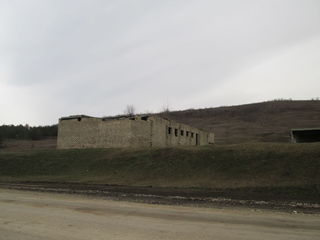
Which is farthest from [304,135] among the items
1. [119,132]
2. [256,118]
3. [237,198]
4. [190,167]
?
[256,118]

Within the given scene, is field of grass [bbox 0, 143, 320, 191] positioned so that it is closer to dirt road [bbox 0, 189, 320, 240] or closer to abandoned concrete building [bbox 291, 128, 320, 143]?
dirt road [bbox 0, 189, 320, 240]

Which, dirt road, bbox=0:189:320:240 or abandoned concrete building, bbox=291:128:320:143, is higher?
abandoned concrete building, bbox=291:128:320:143

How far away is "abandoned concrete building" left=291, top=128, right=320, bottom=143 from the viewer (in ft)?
149

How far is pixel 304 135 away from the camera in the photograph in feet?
161

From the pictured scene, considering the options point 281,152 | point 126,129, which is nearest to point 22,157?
point 126,129

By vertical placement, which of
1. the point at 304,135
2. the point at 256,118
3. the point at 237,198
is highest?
the point at 256,118

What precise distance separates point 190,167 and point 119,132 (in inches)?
614

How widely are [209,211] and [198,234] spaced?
4.86 m

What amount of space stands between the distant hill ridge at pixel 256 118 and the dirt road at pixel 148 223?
6170cm

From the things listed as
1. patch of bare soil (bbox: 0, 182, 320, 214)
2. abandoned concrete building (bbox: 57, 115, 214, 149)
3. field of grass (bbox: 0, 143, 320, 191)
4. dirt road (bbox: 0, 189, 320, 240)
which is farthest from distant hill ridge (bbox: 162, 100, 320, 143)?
dirt road (bbox: 0, 189, 320, 240)

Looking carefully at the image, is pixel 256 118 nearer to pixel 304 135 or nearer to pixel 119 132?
pixel 304 135

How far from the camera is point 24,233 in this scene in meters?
9.67

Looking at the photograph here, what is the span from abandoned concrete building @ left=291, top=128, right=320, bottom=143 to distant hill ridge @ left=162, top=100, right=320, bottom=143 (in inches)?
839

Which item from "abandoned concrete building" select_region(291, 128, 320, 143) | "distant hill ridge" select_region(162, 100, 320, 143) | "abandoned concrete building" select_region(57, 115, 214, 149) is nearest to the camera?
"abandoned concrete building" select_region(57, 115, 214, 149)
